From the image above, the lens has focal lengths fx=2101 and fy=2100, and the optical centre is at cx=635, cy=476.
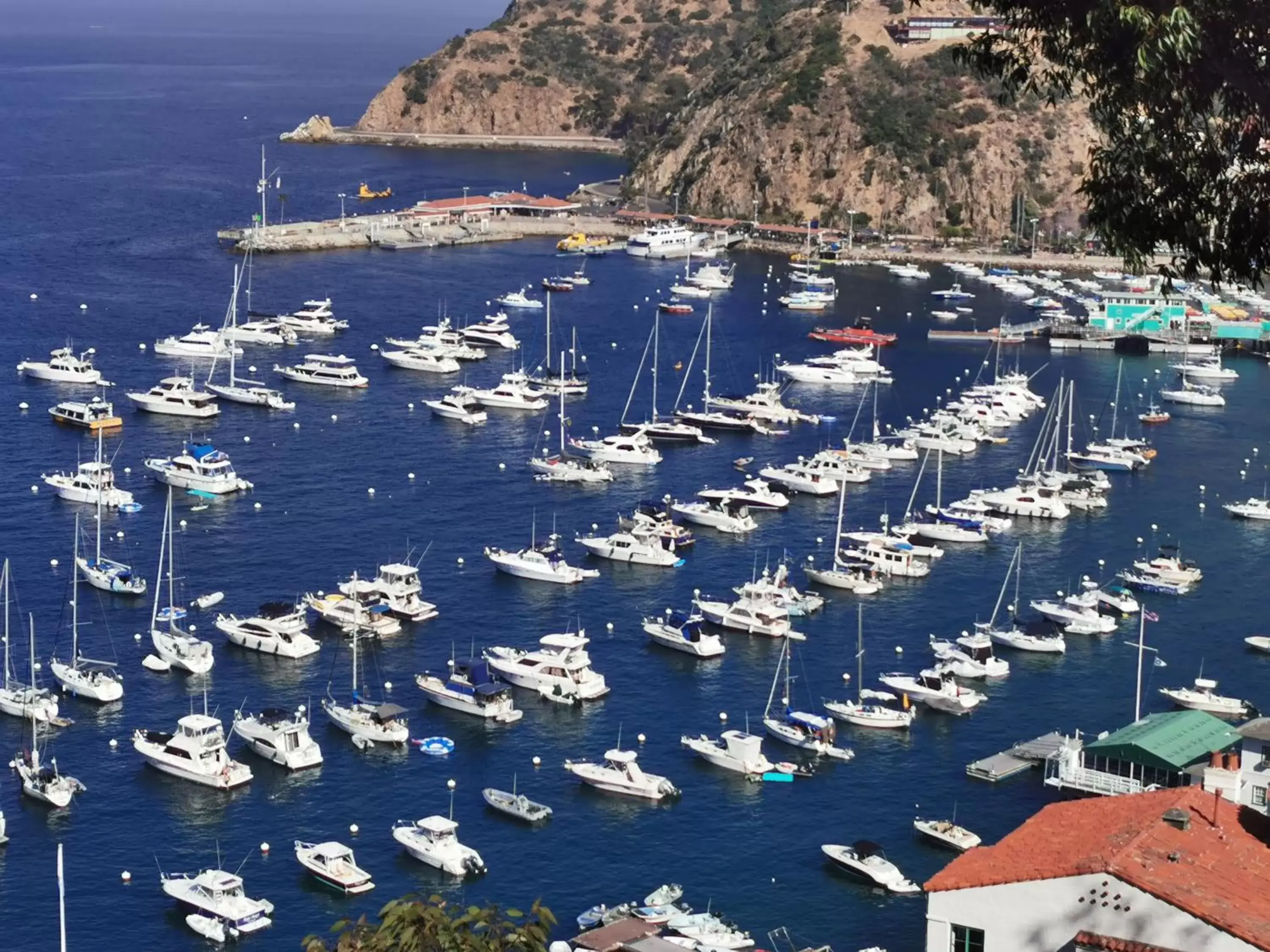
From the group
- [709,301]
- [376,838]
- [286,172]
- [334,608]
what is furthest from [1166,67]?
[286,172]

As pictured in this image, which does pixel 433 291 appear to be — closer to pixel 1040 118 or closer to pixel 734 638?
pixel 1040 118

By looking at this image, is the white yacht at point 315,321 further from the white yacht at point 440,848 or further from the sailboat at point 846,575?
the white yacht at point 440,848

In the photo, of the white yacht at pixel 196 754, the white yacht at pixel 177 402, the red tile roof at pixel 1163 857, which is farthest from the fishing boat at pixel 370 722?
the white yacht at pixel 177 402

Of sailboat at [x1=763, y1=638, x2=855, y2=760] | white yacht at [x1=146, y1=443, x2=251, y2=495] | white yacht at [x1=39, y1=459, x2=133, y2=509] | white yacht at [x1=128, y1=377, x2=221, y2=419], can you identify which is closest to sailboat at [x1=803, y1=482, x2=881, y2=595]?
sailboat at [x1=763, y1=638, x2=855, y2=760]

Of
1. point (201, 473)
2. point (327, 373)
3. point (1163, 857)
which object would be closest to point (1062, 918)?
point (1163, 857)

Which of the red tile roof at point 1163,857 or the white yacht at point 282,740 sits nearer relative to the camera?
the red tile roof at point 1163,857

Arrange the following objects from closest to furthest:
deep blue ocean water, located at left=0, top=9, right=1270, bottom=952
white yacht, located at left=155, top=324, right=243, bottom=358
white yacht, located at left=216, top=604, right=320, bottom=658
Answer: deep blue ocean water, located at left=0, top=9, right=1270, bottom=952
white yacht, located at left=216, top=604, right=320, bottom=658
white yacht, located at left=155, top=324, right=243, bottom=358

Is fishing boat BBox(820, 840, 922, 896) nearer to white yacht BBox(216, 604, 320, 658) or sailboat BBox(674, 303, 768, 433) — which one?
white yacht BBox(216, 604, 320, 658)
